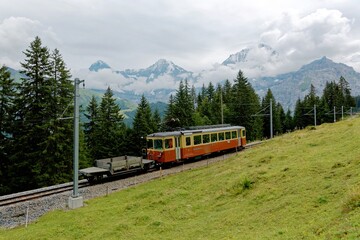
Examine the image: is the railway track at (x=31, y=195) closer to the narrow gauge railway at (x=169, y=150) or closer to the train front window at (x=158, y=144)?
the narrow gauge railway at (x=169, y=150)

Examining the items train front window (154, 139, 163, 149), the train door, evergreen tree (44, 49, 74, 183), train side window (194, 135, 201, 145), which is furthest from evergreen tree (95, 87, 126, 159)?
the train door

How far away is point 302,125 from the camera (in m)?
83.6

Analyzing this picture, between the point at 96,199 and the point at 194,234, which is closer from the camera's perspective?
the point at 194,234

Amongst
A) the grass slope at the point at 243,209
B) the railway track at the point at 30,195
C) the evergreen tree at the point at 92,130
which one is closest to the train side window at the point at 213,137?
the grass slope at the point at 243,209

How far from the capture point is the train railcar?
1052 inches

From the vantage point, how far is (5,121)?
28.9 m

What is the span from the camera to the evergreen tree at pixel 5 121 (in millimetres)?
28766

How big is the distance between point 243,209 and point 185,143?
16853 mm

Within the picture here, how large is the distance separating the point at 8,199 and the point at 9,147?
1152 centimetres

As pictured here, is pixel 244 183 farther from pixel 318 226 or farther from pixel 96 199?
pixel 96 199

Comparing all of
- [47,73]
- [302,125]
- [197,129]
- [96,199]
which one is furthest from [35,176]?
[302,125]

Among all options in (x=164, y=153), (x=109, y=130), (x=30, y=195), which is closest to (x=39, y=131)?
(x=30, y=195)

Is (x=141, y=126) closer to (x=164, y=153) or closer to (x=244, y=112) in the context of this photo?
(x=244, y=112)

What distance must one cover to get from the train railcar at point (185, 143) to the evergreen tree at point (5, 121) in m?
14.3
